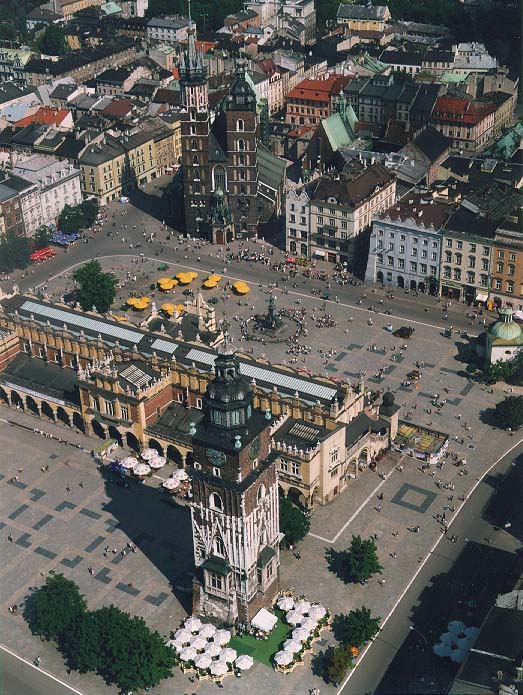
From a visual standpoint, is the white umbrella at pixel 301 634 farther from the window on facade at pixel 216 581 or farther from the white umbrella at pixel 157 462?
the white umbrella at pixel 157 462

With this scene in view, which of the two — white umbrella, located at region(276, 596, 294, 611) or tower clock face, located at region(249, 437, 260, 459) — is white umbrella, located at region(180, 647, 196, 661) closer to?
white umbrella, located at region(276, 596, 294, 611)

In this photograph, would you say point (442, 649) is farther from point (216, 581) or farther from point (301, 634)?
point (216, 581)

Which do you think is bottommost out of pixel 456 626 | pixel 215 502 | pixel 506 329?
pixel 456 626

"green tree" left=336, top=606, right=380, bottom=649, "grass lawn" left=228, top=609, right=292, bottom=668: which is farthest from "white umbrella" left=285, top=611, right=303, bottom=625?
"green tree" left=336, top=606, right=380, bottom=649

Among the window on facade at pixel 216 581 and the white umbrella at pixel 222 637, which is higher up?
the window on facade at pixel 216 581

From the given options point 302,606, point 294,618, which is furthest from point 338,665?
point 302,606

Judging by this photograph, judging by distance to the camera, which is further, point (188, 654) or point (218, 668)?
point (188, 654)

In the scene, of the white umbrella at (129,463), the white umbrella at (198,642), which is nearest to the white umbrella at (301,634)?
the white umbrella at (198,642)
